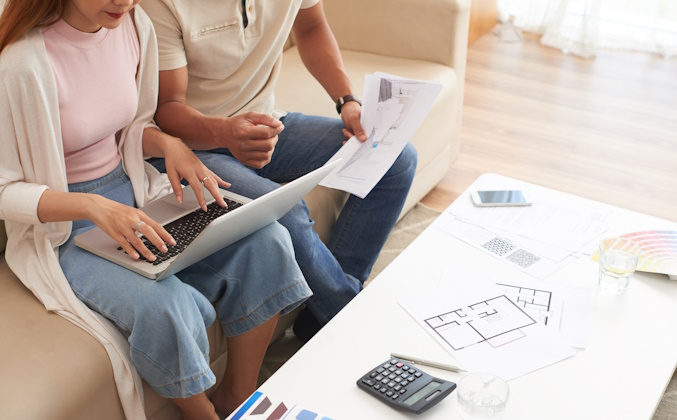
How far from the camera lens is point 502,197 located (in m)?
1.85

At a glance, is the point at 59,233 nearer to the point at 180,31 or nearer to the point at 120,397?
the point at 120,397

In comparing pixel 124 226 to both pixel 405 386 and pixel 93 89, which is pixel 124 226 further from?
pixel 405 386

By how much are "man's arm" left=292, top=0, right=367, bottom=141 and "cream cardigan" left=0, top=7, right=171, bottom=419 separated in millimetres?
841

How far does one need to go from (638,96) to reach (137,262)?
8.61 feet

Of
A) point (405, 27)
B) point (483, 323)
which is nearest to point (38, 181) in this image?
point (483, 323)

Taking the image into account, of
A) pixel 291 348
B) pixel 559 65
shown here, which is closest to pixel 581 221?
pixel 291 348

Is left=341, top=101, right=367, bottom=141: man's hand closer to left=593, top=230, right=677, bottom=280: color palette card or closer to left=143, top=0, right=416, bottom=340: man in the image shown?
left=143, top=0, right=416, bottom=340: man

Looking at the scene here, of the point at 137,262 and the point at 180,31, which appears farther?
the point at 180,31

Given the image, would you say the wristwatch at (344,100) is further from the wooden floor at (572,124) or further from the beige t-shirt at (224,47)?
the wooden floor at (572,124)

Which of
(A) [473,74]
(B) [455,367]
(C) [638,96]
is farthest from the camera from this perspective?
(A) [473,74]

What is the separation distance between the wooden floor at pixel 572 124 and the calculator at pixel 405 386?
1.38 m

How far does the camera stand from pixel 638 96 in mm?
3393

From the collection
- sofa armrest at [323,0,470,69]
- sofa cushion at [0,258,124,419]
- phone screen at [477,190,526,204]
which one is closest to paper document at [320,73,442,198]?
phone screen at [477,190,526,204]

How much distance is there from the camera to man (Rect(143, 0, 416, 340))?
174cm
